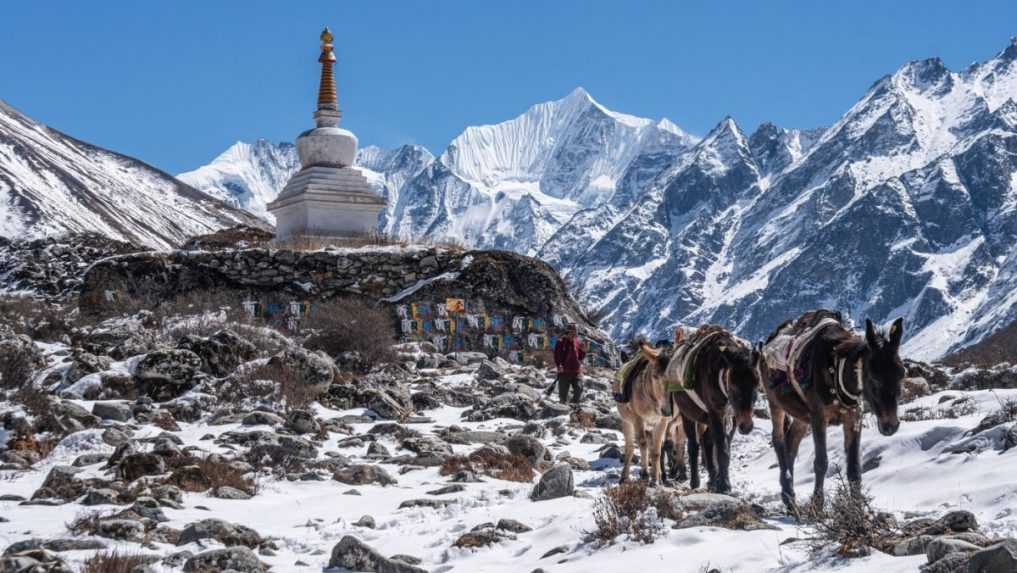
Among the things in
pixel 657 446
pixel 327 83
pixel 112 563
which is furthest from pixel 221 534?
pixel 327 83

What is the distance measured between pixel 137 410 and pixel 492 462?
19.4 feet

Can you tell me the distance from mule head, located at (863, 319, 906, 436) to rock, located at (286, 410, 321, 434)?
920 centimetres

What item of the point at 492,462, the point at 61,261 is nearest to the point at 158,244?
the point at 61,261

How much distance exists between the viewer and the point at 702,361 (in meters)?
11.9

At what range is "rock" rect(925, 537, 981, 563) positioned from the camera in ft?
22.9

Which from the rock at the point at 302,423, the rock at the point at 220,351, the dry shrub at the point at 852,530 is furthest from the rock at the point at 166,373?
the dry shrub at the point at 852,530

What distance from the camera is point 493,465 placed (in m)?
15.1

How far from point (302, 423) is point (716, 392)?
7.42 m

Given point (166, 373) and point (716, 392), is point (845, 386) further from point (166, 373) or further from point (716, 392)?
point (166, 373)

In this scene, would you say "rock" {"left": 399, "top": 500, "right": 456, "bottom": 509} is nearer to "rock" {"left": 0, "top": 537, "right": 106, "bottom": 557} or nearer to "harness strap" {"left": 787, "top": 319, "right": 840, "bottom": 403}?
"rock" {"left": 0, "top": 537, "right": 106, "bottom": 557}

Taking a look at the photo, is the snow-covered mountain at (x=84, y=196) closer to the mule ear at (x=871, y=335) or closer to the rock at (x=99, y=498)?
the rock at (x=99, y=498)

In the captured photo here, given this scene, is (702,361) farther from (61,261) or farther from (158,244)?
(158,244)

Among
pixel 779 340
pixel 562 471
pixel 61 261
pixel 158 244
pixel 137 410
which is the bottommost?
pixel 562 471

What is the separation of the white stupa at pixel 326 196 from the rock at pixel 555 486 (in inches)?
1014
